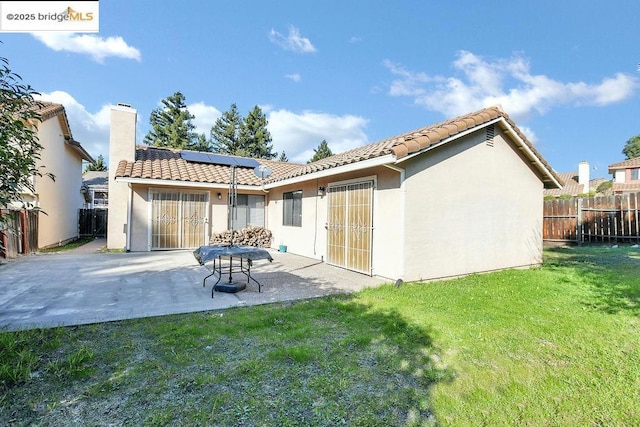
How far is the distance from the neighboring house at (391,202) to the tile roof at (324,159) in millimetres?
45

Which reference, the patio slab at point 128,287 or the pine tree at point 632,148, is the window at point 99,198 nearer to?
the patio slab at point 128,287

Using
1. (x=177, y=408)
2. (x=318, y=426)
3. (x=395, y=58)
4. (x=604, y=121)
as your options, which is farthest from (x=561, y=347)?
(x=604, y=121)

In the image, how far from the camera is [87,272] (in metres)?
8.11

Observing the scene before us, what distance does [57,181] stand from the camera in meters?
14.0

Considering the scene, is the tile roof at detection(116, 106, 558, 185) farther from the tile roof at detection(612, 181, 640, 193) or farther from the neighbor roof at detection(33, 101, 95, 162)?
the tile roof at detection(612, 181, 640, 193)

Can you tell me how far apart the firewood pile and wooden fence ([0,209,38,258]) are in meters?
6.20

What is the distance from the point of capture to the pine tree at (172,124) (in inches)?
1538

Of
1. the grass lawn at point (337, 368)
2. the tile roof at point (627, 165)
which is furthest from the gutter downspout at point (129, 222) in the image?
the tile roof at point (627, 165)

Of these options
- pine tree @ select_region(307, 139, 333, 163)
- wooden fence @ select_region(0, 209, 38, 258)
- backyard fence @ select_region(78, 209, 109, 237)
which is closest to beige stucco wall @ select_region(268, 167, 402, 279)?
wooden fence @ select_region(0, 209, 38, 258)

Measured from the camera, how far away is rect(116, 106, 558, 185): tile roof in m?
7.15

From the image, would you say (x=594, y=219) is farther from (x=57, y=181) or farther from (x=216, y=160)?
(x=57, y=181)

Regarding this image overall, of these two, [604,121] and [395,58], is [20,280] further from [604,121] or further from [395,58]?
[604,121]

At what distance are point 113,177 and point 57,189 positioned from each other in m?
3.89

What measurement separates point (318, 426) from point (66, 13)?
32.6 feet
